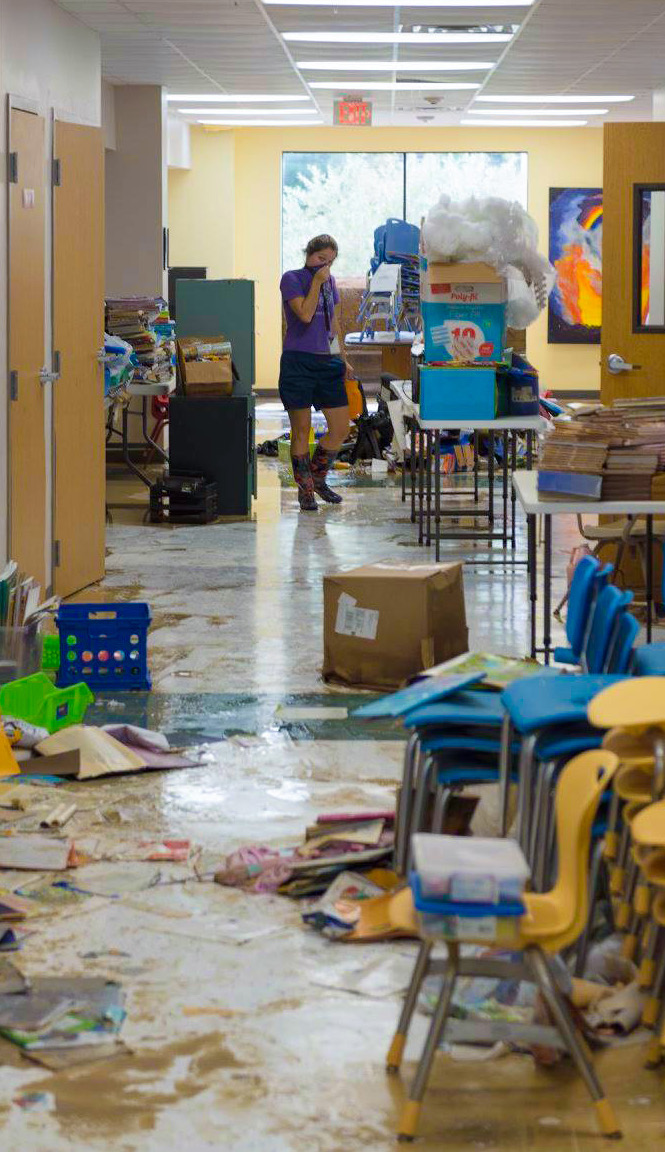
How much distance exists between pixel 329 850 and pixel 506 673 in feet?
2.15

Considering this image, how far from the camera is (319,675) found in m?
6.40

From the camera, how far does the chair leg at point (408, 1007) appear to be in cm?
291

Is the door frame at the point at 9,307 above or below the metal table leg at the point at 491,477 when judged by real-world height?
above

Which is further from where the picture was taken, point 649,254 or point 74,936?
point 649,254

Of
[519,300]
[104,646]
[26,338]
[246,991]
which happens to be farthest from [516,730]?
[519,300]

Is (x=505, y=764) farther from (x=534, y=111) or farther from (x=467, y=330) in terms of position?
(x=534, y=111)

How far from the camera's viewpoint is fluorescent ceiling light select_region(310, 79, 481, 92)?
13.7 m

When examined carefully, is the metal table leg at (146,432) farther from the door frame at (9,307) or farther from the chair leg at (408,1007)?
the chair leg at (408,1007)

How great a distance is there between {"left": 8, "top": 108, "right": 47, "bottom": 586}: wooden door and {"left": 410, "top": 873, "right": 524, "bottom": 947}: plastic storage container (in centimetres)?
478

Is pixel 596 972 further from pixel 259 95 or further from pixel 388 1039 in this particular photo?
pixel 259 95

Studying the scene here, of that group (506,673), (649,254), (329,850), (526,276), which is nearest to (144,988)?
(329,850)

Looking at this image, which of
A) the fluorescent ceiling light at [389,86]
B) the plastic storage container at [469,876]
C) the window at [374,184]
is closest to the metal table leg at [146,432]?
the fluorescent ceiling light at [389,86]

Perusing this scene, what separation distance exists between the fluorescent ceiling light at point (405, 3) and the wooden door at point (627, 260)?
2.09 meters

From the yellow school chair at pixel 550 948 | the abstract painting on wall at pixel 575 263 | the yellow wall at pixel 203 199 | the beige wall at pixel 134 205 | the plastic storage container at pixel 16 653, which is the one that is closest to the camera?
the yellow school chair at pixel 550 948
